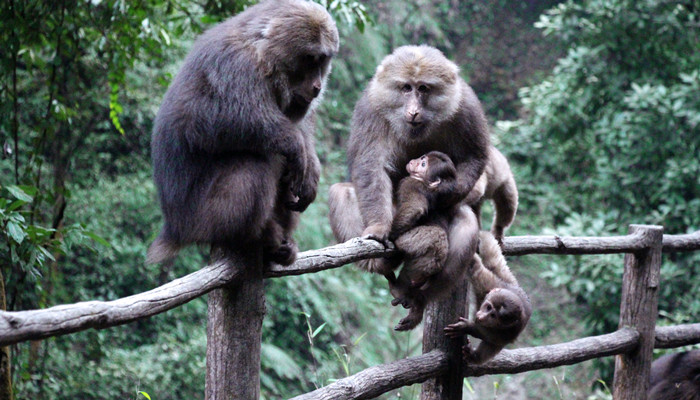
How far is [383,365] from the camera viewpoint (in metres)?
3.07

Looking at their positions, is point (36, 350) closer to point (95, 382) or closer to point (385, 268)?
point (95, 382)

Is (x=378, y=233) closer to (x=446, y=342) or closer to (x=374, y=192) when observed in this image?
(x=374, y=192)

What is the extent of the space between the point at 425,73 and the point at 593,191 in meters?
5.25

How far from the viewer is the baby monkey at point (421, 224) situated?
3.15 metres

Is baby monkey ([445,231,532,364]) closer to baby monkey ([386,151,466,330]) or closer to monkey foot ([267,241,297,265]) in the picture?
baby monkey ([386,151,466,330])

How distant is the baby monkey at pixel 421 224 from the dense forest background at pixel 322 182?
3.80 ft

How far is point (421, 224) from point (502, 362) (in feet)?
2.67

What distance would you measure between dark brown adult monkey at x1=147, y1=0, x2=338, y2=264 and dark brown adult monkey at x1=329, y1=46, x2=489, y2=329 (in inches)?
17.6

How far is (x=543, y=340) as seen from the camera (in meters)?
9.53

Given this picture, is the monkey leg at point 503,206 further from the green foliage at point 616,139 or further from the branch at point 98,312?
the green foliage at point 616,139

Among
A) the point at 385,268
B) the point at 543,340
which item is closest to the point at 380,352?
the point at 543,340

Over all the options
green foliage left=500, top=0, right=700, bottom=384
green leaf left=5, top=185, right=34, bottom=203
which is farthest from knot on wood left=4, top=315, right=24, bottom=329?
green foliage left=500, top=0, right=700, bottom=384

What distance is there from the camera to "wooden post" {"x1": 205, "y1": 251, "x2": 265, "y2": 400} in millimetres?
2516

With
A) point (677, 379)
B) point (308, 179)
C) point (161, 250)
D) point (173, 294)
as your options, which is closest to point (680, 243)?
point (677, 379)
